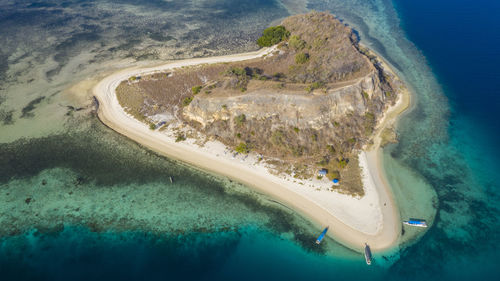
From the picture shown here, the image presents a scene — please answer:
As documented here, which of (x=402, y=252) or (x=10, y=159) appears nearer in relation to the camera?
(x=402, y=252)

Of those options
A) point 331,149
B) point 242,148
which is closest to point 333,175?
point 331,149

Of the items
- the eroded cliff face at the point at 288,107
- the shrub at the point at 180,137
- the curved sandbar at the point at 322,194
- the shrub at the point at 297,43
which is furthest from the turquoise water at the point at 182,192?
the shrub at the point at 297,43

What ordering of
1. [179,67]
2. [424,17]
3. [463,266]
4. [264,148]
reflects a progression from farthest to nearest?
[424,17], [179,67], [264,148], [463,266]

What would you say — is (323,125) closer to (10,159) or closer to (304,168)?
(304,168)

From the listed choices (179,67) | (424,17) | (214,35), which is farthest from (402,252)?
(424,17)

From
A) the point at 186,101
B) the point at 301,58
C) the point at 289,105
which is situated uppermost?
the point at 301,58

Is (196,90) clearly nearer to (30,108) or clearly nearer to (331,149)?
(331,149)

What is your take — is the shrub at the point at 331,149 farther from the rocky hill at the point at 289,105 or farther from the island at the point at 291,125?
the island at the point at 291,125
